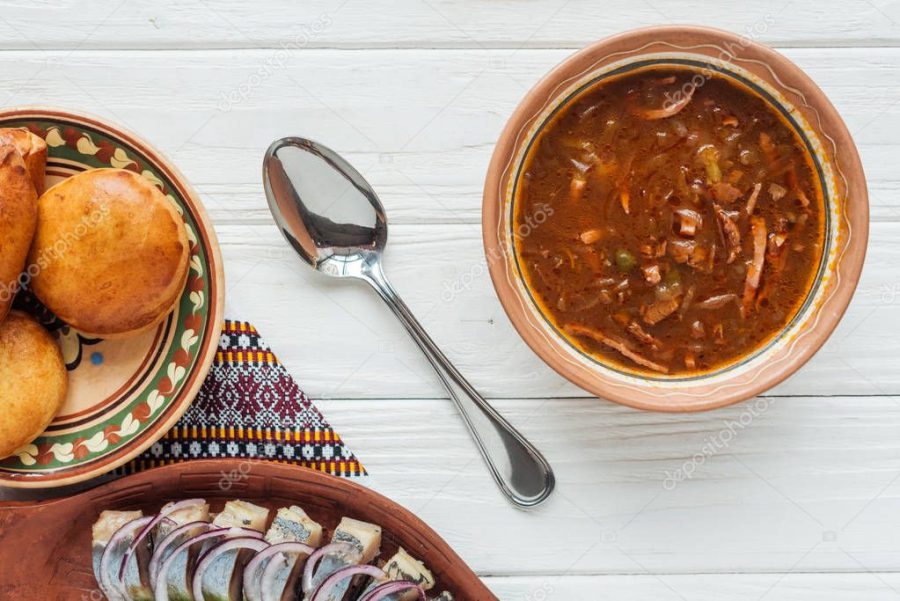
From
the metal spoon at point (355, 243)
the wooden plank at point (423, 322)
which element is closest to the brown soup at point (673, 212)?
the wooden plank at point (423, 322)

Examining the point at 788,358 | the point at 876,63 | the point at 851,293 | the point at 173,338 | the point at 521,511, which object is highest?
the point at 876,63

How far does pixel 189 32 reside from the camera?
289 cm

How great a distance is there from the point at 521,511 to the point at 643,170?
1246 millimetres

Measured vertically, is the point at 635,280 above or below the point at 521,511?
above

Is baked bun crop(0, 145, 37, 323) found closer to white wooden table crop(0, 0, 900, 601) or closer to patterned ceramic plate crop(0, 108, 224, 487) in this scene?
patterned ceramic plate crop(0, 108, 224, 487)

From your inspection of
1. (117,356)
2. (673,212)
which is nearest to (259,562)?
(117,356)

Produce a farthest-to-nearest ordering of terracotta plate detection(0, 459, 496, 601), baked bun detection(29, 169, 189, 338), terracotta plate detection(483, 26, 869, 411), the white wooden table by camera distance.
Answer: the white wooden table, terracotta plate detection(0, 459, 496, 601), baked bun detection(29, 169, 189, 338), terracotta plate detection(483, 26, 869, 411)

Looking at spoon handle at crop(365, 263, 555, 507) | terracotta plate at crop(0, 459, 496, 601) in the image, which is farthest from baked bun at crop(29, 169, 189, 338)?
spoon handle at crop(365, 263, 555, 507)

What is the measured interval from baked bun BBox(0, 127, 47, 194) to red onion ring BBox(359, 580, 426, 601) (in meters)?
1.66

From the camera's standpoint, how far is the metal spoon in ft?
9.20

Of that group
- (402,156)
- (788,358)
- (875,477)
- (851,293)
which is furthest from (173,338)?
(875,477)

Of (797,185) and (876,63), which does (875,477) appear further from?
(876,63)

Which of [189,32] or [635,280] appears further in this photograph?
[189,32]

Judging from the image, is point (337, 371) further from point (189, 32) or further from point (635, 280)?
point (189, 32)
